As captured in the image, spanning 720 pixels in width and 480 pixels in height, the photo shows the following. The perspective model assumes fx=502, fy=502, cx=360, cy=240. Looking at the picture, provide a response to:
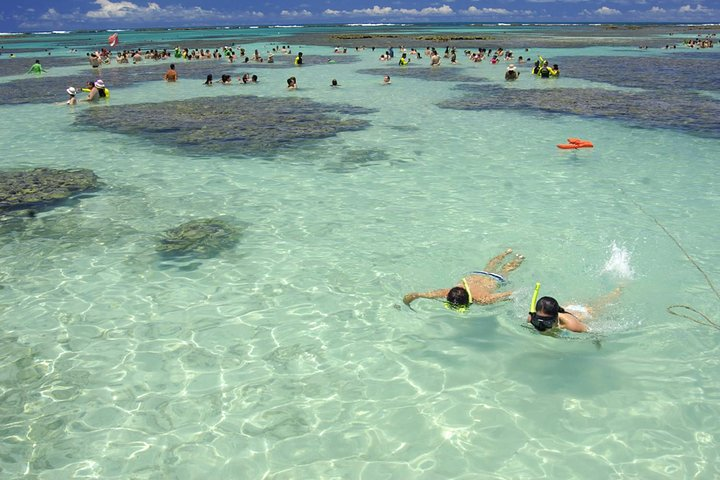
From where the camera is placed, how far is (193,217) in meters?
12.0

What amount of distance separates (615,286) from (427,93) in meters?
23.2

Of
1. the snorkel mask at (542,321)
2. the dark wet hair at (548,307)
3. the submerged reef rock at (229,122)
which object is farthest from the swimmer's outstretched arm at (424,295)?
the submerged reef rock at (229,122)

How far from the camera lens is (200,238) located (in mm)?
10789

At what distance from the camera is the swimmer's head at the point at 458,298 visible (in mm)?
7539

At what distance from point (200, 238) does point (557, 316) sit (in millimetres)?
7344

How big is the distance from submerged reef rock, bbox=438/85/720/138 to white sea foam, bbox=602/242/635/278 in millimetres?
11783

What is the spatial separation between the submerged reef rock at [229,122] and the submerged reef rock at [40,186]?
11.9 feet

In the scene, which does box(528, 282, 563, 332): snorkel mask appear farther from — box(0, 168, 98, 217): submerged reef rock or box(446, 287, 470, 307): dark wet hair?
box(0, 168, 98, 217): submerged reef rock

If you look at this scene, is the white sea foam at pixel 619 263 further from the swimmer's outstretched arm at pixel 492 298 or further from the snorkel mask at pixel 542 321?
the snorkel mask at pixel 542 321

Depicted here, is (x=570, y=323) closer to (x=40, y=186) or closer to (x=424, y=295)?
(x=424, y=295)

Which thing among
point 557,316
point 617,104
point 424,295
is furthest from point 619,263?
point 617,104

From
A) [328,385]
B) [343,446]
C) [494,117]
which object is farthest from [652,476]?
[494,117]

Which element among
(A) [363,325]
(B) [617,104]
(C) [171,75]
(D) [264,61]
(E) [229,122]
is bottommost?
(A) [363,325]

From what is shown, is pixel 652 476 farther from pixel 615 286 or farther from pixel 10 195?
pixel 10 195
